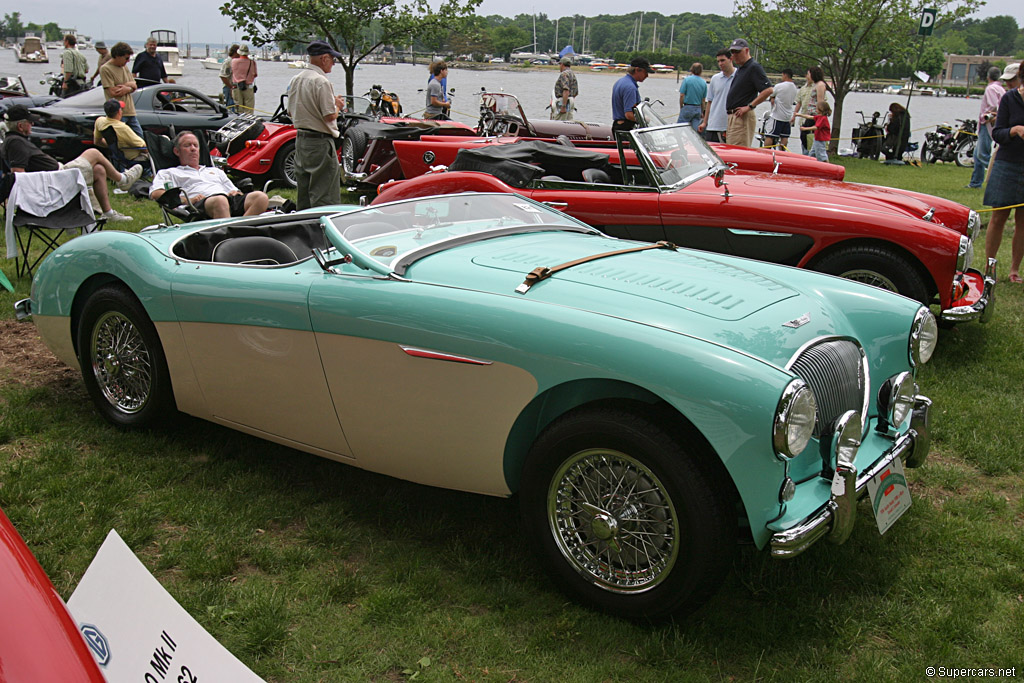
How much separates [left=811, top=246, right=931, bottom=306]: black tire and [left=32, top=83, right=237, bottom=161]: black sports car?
996 centimetres

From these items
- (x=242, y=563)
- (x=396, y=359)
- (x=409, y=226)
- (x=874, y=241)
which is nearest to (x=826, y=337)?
(x=396, y=359)

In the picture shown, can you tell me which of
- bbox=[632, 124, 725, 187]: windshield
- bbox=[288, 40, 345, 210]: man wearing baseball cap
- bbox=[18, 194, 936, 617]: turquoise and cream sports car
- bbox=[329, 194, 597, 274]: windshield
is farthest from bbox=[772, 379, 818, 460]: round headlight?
bbox=[288, 40, 345, 210]: man wearing baseball cap

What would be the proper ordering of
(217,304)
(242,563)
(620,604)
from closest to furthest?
(620,604) < (242,563) < (217,304)

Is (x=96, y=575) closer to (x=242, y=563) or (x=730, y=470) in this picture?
(x=242, y=563)

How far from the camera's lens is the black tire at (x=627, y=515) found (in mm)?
2596

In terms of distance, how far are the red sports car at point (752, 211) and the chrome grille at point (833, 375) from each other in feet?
8.35

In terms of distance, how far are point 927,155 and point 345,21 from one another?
14490mm

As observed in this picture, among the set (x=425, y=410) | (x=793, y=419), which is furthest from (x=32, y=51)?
(x=793, y=419)

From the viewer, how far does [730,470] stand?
2521 mm

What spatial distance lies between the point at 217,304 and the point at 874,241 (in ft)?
13.6

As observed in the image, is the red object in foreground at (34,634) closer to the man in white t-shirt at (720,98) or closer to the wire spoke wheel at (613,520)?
the wire spoke wheel at (613,520)

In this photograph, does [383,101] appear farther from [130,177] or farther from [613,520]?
[613,520]

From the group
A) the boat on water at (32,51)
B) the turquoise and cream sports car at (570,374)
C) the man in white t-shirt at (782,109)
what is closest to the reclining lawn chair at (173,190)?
the turquoise and cream sports car at (570,374)

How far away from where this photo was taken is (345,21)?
17.2 meters
